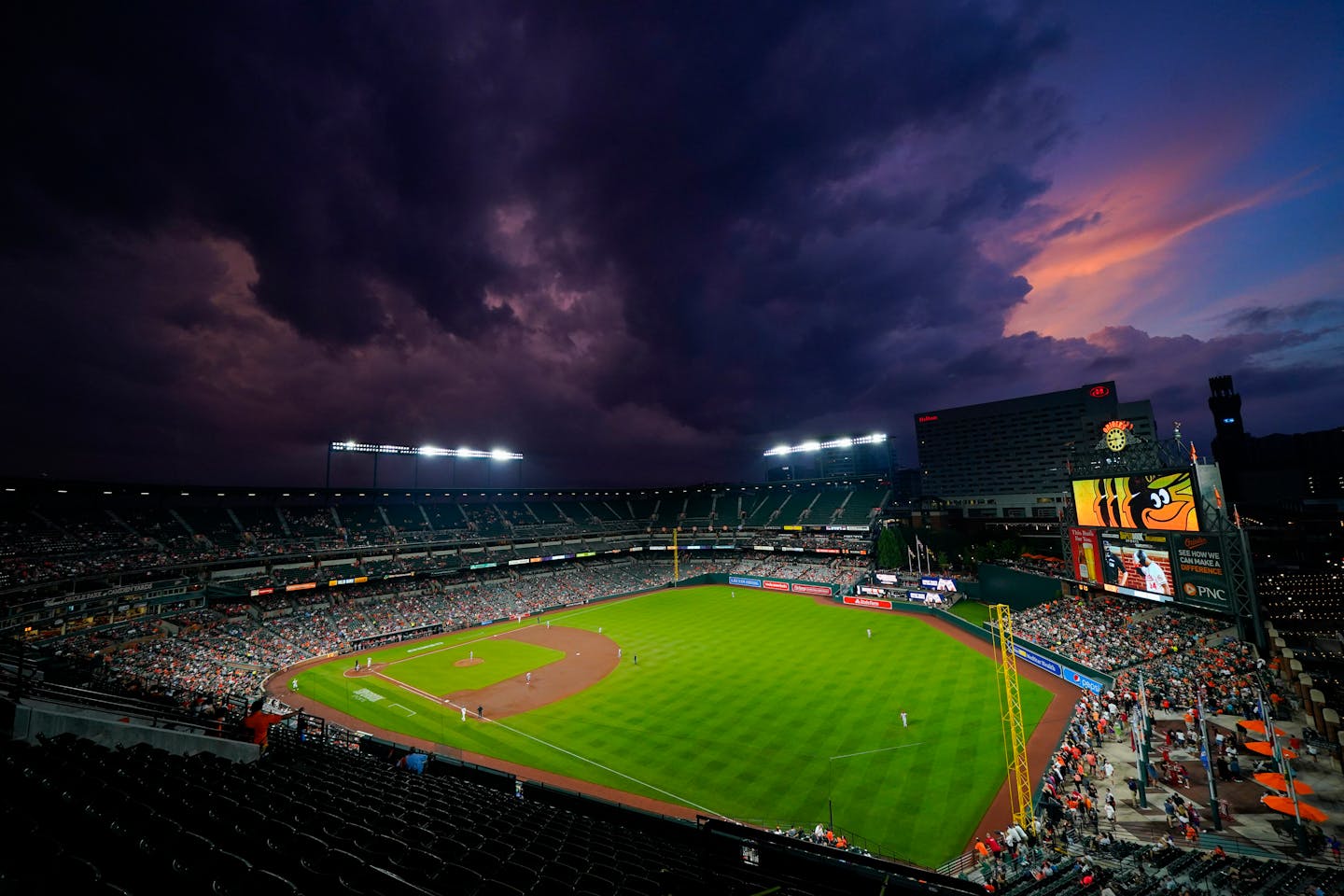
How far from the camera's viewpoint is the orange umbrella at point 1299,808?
1466 cm

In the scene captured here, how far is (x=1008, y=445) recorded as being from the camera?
126875 millimetres

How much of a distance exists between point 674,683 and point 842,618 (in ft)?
76.6

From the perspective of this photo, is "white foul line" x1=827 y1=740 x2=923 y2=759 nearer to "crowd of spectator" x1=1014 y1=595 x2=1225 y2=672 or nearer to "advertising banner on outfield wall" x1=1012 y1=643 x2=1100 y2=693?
"advertising banner on outfield wall" x1=1012 y1=643 x2=1100 y2=693

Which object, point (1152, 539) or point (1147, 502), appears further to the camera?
point (1147, 502)

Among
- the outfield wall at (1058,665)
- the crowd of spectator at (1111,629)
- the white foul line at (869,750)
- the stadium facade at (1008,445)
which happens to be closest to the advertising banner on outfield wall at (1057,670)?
the outfield wall at (1058,665)

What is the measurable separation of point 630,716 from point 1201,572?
31.3 m

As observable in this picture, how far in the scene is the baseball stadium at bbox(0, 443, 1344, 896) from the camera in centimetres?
834

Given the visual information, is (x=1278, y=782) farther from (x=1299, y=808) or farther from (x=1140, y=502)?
(x=1140, y=502)

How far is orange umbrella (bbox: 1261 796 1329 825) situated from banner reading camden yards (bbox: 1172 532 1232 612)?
42.4 feet

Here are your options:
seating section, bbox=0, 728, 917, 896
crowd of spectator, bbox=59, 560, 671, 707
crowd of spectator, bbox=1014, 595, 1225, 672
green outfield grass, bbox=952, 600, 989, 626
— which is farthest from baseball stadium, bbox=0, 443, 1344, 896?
green outfield grass, bbox=952, 600, 989, 626

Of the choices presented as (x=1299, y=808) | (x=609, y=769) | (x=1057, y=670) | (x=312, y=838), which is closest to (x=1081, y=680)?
(x=1057, y=670)

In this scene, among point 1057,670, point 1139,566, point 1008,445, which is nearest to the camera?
point 1139,566

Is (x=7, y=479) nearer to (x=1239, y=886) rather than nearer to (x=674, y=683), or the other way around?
(x=674, y=683)

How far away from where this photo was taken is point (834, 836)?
17062mm
